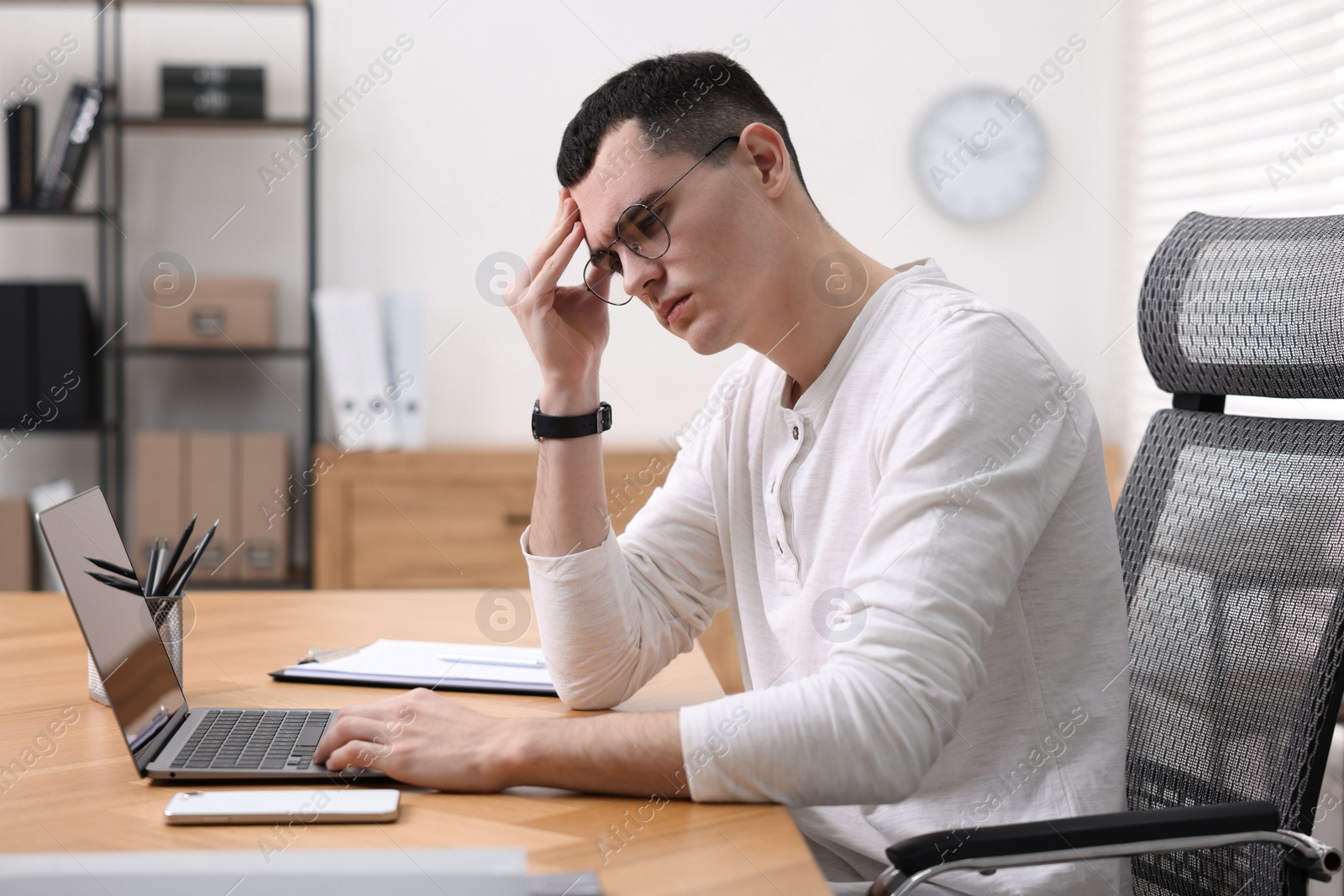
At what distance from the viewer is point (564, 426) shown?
1198 mm

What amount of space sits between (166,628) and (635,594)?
47 cm

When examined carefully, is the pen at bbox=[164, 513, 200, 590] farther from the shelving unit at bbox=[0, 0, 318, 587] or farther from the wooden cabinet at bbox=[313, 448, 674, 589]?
the shelving unit at bbox=[0, 0, 318, 587]

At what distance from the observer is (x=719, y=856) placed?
71 centimetres

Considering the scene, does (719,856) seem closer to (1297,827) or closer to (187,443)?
(1297,827)

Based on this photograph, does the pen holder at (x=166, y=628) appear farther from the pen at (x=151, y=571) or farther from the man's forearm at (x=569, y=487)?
the man's forearm at (x=569, y=487)

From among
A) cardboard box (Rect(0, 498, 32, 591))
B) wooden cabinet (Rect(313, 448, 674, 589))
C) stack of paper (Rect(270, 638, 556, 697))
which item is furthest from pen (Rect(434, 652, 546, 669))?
cardboard box (Rect(0, 498, 32, 591))

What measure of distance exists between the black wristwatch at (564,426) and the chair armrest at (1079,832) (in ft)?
1.87

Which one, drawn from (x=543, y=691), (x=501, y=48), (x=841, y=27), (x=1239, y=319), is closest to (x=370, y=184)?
(x=501, y=48)

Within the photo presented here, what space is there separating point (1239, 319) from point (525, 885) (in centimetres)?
88

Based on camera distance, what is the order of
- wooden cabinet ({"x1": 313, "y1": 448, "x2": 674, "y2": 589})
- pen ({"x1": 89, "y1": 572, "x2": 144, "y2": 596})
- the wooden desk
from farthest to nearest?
wooden cabinet ({"x1": 313, "y1": 448, "x2": 674, "y2": 589})
pen ({"x1": 89, "y1": 572, "x2": 144, "y2": 596})
the wooden desk

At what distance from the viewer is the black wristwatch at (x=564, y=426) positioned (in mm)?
1196

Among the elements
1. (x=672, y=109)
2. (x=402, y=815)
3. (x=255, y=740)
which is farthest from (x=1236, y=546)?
(x=255, y=740)

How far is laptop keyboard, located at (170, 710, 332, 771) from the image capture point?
0.85 m

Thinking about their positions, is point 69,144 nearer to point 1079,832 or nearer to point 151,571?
point 151,571
